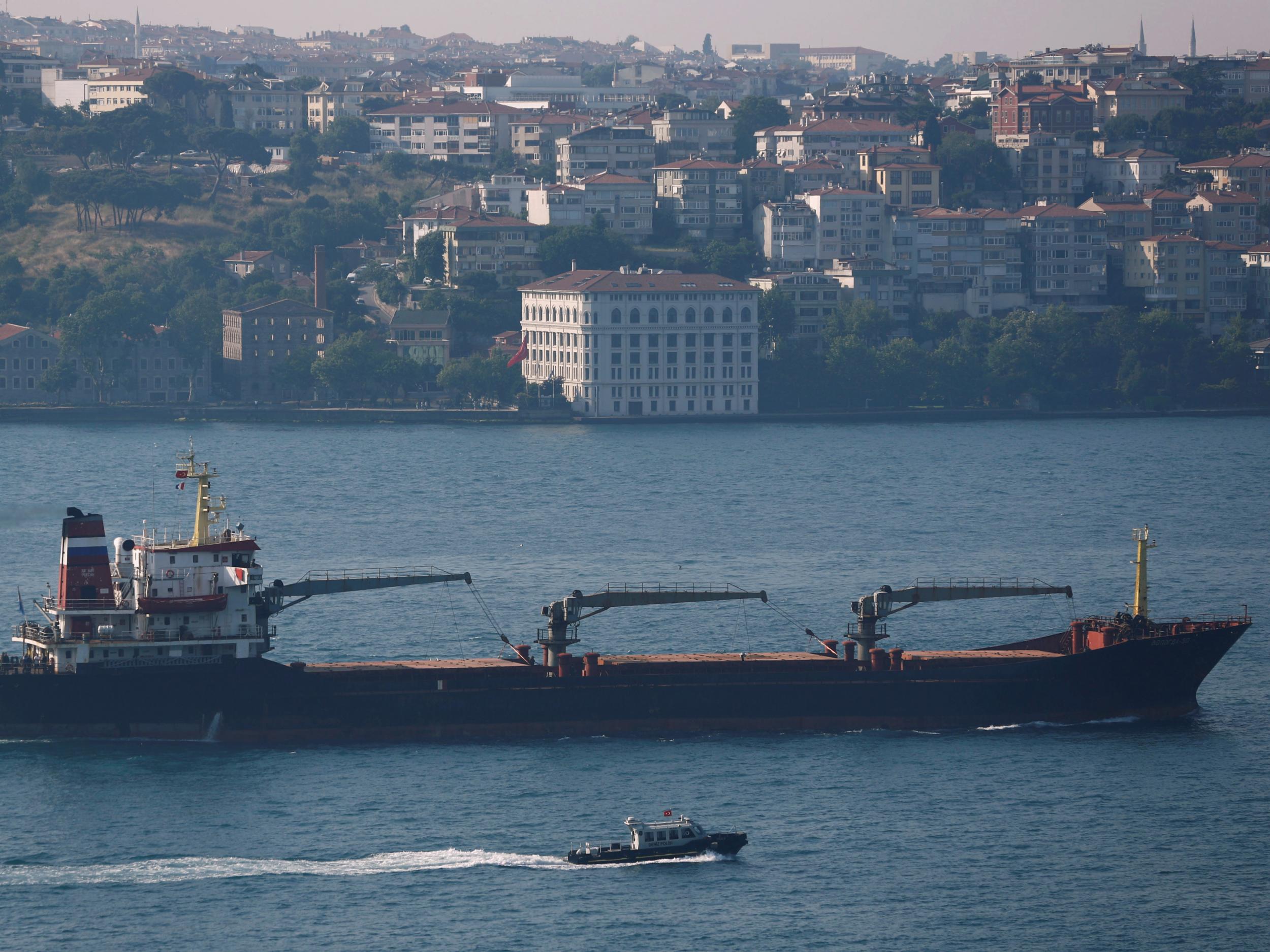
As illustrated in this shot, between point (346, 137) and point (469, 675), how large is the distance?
113787 mm

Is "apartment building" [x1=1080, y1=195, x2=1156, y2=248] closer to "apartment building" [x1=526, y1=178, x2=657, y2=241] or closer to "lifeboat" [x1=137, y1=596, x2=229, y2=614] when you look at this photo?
"apartment building" [x1=526, y1=178, x2=657, y2=241]

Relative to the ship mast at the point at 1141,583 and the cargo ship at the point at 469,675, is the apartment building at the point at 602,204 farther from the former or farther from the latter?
the cargo ship at the point at 469,675

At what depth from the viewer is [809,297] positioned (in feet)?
386

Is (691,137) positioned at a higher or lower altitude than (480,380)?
higher

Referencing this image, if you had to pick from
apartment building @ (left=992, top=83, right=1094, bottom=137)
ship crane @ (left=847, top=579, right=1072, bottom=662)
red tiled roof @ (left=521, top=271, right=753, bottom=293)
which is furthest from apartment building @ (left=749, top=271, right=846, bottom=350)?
ship crane @ (left=847, top=579, right=1072, bottom=662)

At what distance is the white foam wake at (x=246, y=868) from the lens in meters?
35.3

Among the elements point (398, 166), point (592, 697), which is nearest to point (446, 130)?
point (398, 166)

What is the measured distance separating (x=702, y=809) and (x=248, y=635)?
8943mm

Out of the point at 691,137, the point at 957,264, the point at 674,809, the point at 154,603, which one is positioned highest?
the point at 691,137

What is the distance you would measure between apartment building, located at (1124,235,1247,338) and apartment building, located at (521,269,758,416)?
27277 mm

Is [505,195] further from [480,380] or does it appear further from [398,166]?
[480,380]

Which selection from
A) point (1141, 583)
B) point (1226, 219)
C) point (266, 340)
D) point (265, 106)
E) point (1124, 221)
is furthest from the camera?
point (265, 106)

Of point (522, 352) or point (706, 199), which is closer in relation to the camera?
point (522, 352)

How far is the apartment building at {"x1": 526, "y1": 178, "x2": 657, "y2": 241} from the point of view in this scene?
415 feet
